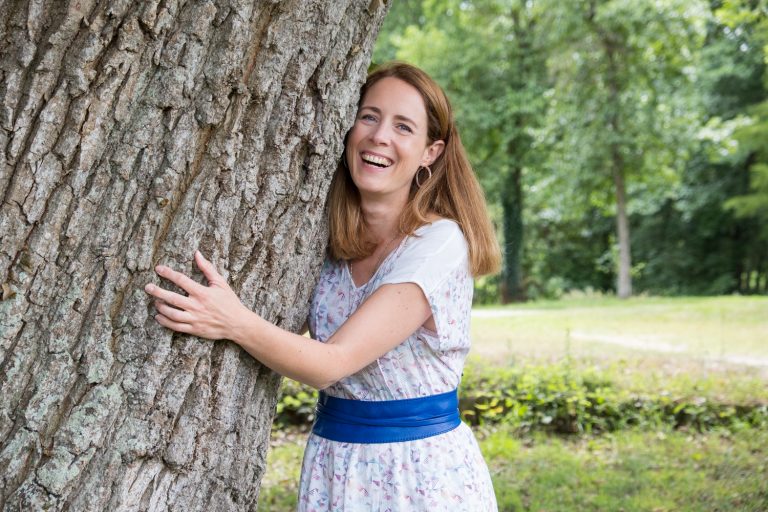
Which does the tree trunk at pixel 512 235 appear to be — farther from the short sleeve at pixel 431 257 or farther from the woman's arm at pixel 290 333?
the woman's arm at pixel 290 333

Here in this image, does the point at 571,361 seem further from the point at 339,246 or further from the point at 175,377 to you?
the point at 175,377

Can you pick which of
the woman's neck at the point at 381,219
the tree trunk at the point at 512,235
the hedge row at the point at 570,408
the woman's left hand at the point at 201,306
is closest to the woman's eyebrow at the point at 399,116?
the woman's neck at the point at 381,219

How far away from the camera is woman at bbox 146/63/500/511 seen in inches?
89.5

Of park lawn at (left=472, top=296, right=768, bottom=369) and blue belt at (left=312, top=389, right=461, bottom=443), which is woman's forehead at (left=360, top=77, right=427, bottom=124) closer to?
blue belt at (left=312, top=389, right=461, bottom=443)

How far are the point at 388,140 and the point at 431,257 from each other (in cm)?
41

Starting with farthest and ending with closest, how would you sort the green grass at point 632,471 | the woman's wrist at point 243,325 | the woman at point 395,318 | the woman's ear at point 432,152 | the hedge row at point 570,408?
1. the hedge row at point 570,408
2. the green grass at point 632,471
3. the woman's ear at point 432,152
4. the woman at point 395,318
5. the woman's wrist at point 243,325

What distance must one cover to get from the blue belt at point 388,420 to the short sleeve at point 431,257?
1.18 feet

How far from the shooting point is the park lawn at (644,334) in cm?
836

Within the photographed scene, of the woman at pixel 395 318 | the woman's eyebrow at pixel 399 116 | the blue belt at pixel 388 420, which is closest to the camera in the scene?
the woman at pixel 395 318

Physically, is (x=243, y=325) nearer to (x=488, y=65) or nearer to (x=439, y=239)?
(x=439, y=239)

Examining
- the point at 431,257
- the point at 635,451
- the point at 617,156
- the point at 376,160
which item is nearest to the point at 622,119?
the point at 617,156

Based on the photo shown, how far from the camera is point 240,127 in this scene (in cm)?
201

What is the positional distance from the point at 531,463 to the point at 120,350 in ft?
13.1

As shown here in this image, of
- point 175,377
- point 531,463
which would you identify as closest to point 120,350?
point 175,377
